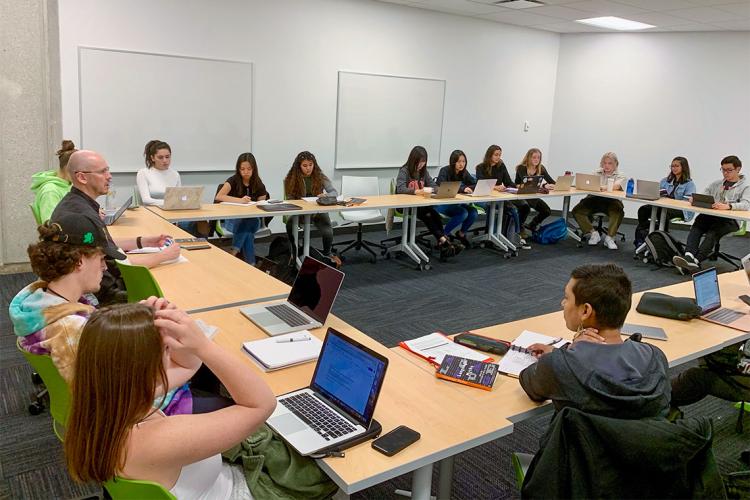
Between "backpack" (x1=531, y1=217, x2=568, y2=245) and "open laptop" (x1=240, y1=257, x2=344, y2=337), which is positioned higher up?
"open laptop" (x1=240, y1=257, x2=344, y2=337)

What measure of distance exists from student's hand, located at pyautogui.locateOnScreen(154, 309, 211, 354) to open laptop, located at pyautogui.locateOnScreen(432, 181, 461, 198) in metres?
4.93

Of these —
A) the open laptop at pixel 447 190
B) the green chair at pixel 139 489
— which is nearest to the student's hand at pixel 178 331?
the green chair at pixel 139 489

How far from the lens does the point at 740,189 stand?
21.5 feet

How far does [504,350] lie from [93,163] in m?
2.43

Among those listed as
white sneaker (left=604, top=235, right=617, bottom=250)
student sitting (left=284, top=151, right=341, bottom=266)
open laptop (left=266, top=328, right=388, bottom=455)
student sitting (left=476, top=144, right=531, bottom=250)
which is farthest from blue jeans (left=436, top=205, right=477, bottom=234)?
open laptop (left=266, top=328, right=388, bottom=455)

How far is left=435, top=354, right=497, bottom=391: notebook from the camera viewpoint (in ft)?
7.04

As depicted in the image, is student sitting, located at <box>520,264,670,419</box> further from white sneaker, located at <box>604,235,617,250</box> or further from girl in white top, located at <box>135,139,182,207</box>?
white sneaker, located at <box>604,235,617,250</box>

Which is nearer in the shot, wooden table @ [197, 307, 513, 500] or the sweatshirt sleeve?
wooden table @ [197, 307, 513, 500]

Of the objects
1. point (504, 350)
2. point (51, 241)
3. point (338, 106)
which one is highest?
point (338, 106)

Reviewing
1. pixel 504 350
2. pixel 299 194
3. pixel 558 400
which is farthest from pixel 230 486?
pixel 299 194

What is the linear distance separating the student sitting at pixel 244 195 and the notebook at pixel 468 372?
144 inches

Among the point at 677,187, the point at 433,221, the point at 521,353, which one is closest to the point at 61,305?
the point at 521,353

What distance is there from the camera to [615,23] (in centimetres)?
810

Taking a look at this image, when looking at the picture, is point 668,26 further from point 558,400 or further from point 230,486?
point 230,486
